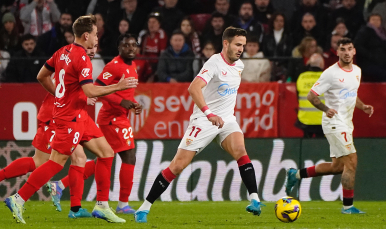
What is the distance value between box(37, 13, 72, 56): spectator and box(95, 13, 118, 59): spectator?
25.3 inches

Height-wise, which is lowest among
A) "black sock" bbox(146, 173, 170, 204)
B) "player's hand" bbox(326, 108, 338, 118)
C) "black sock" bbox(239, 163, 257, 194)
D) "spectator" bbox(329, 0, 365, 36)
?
"black sock" bbox(146, 173, 170, 204)

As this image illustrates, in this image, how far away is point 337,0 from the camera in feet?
48.5

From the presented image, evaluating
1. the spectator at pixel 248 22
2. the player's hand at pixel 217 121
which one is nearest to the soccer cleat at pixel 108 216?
the player's hand at pixel 217 121

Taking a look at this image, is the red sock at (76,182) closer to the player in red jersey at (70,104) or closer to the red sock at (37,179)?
the player in red jersey at (70,104)

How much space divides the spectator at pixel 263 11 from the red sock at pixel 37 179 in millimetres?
7966

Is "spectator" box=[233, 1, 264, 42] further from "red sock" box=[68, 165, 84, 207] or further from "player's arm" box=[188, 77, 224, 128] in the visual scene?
"red sock" box=[68, 165, 84, 207]

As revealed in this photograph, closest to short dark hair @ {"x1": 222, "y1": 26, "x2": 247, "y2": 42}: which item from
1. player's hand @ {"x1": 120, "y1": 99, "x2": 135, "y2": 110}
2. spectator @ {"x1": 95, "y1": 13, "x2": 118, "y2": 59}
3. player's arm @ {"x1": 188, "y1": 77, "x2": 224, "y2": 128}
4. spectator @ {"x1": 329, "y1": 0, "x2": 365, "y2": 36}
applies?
player's arm @ {"x1": 188, "y1": 77, "x2": 224, "y2": 128}

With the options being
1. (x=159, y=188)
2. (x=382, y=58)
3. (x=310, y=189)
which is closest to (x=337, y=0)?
(x=382, y=58)

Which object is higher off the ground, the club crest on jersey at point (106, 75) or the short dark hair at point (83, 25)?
the short dark hair at point (83, 25)

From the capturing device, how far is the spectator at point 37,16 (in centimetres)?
1423

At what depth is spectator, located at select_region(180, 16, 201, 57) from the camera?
43.3 ft

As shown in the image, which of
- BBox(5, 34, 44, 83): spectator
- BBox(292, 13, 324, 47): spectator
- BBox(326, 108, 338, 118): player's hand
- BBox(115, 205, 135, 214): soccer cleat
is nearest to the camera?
BBox(115, 205, 135, 214): soccer cleat

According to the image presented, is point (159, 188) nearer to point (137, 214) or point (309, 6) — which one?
point (137, 214)

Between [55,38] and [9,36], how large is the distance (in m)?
0.90
